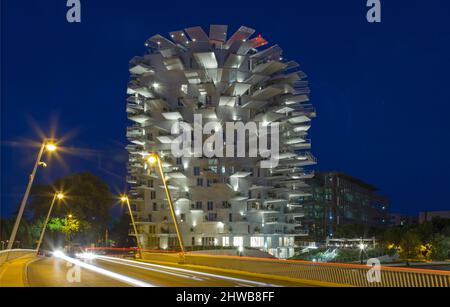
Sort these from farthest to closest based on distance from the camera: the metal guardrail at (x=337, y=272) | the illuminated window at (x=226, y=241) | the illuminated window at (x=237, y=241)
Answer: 1. the illuminated window at (x=237, y=241)
2. the illuminated window at (x=226, y=241)
3. the metal guardrail at (x=337, y=272)

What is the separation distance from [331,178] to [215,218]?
264ft

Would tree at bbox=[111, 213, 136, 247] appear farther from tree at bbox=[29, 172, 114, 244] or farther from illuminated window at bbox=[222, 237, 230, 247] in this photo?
illuminated window at bbox=[222, 237, 230, 247]

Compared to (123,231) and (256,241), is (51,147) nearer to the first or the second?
(256,241)

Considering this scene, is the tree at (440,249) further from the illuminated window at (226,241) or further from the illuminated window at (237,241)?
the illuminated window at (226,241)

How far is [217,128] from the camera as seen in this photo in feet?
349

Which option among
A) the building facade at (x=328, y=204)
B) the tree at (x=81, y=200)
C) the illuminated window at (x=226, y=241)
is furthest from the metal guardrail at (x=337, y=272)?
the building facade at (x=328, y=204)

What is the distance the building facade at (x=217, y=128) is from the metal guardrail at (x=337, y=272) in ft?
202

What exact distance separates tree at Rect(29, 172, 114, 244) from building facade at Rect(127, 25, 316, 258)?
37.3ft

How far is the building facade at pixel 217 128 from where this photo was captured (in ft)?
348

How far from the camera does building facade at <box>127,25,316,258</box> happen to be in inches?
4171

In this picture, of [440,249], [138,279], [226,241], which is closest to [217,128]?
[226,241]

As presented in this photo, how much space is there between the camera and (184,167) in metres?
108

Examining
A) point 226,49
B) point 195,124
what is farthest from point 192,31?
point 195,124

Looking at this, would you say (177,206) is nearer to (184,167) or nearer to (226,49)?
(184,167)
